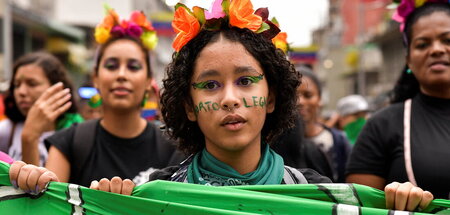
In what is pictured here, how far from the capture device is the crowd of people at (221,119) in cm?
237

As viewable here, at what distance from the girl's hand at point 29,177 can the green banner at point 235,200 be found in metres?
0.06

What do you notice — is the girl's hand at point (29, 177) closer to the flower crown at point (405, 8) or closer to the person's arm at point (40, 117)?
the person's arm at point (40, 117)

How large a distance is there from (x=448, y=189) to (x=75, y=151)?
217 centimetres

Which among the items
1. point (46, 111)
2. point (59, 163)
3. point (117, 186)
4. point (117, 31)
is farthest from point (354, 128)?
point (117, 186)

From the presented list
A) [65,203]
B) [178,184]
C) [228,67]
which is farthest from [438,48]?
[65,203]

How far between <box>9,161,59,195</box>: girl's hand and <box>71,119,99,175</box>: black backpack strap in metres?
1.21

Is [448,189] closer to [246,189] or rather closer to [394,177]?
[394,177]

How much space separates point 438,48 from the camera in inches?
125

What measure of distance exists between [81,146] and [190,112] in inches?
50.8

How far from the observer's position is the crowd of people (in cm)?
237

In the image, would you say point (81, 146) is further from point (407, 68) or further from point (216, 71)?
point (407, 68)

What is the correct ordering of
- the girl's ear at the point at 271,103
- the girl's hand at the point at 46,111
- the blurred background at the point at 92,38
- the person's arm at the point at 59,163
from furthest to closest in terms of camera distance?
the blurred background at the point at 92,38 < the girl's hand at the point at 46,111 < the person's arm at the point at 59,163 < the girl's ear at the point at 271,103

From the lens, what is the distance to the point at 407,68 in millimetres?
3617

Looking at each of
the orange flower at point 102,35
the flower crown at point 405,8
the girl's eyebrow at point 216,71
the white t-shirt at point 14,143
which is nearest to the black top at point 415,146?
the flower crown at point 405,8
